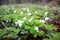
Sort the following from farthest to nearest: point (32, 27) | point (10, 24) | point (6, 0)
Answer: point (6, 0), point (10, 24), point (32, 27)

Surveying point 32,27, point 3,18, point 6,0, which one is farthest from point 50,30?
point 6,0

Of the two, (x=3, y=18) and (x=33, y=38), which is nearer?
(x=33, y=38)

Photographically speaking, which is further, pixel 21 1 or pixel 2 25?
pixel 21 1

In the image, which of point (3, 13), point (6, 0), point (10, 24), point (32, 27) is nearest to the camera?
point (32, 27)

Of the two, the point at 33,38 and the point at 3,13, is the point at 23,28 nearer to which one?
the point at 33,38

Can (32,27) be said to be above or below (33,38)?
above

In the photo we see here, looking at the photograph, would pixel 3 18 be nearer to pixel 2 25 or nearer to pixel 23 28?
pixel 2 25

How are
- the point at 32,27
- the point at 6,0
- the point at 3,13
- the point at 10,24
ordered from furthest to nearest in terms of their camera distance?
the point at 6,0, the point at 3,13, the point at 10,24, the point at 32,27

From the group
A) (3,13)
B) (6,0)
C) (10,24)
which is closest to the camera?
(10,24)

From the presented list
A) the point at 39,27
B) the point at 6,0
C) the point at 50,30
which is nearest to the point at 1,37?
the point at 39,27
